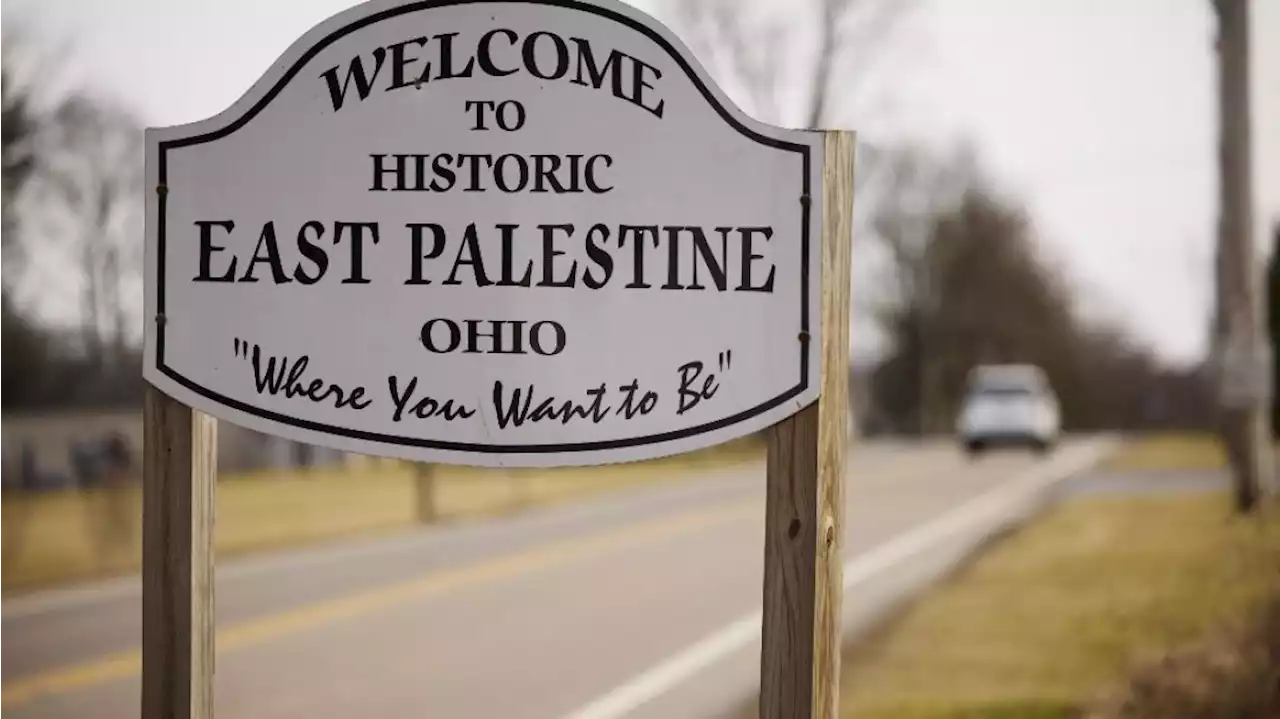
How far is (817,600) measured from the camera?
3244 mm

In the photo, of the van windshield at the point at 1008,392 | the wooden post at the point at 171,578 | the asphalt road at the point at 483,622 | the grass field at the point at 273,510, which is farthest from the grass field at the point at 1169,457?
the wooden post at the point at 171,578

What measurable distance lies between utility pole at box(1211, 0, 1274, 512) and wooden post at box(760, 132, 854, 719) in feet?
36.1

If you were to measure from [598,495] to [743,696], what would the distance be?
17053mm

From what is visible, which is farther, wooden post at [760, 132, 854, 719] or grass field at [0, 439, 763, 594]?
grass field at [0, 439, 763, 594]

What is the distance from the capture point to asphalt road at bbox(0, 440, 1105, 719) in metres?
8.09

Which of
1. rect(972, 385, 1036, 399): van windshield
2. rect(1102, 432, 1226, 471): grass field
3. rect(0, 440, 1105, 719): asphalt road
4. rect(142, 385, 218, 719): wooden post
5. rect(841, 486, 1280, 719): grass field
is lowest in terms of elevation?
rect(1102, 432, 1226, 471): grass field

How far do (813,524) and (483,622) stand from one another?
309 inches

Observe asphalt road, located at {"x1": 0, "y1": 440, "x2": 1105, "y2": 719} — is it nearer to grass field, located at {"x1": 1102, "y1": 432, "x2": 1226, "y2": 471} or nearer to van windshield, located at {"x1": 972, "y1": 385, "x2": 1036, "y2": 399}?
grass field, located at {"x1": 1102, "y1": 432, "x2": 1226, "y2": 471}

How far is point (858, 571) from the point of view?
1347cm

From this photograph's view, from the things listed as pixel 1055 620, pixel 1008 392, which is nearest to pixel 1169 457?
pixel 1008 392

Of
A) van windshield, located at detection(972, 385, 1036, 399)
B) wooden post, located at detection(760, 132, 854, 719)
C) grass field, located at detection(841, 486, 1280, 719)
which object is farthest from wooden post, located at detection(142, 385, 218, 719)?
van windshield, located at detection(972, 385, 1036, 399)

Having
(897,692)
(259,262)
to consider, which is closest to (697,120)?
(259,262)

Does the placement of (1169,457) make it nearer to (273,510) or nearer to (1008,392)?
(1008,392)

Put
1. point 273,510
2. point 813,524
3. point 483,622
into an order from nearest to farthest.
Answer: point 813,524, point 483,622, point 273,510
